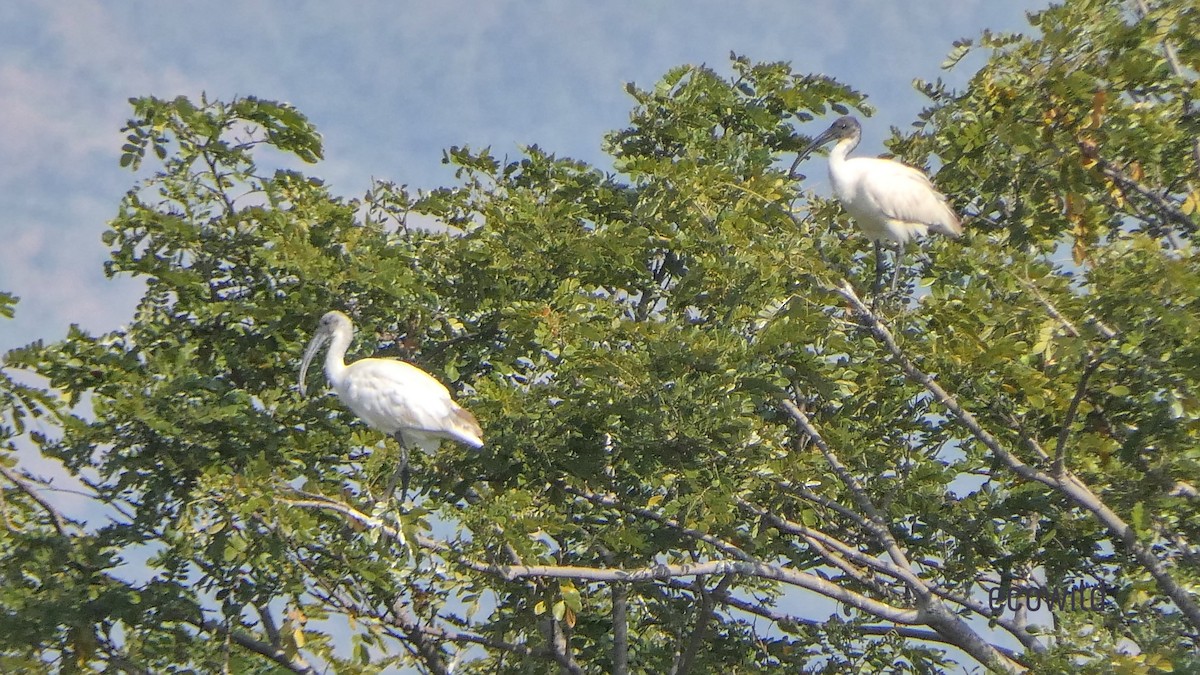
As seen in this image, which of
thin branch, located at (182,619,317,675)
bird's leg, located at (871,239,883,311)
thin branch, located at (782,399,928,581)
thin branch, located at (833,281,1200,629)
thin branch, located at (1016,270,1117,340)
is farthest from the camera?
thin branch, located at (182,619,317,675)

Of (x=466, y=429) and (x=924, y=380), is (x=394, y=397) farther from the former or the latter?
(x=924, y=380)

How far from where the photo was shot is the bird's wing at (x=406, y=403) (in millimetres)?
9227

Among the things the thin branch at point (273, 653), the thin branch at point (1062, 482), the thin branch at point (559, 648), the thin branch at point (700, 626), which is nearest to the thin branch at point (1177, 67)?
the thin branch at point (1062, 482)

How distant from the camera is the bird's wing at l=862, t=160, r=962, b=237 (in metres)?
9.70

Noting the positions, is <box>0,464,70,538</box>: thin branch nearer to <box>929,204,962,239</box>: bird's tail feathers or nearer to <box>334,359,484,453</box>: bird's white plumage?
<box>334,359,484,453</box>: bird's white plumage

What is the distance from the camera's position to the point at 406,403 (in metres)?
9.45

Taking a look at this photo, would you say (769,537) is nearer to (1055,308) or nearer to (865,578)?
(865,578)

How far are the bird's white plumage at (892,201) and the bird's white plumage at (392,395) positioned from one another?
2925 millimetres

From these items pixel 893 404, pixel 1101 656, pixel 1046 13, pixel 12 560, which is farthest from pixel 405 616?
pixel 1046 13

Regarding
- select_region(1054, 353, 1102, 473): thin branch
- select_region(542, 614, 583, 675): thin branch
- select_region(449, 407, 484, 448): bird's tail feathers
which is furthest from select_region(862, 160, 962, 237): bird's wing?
select_region(542, 614, 583, 675): thin branch

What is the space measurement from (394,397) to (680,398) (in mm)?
2006

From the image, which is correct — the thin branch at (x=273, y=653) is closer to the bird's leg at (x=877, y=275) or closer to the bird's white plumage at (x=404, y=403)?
the bird's white plumage at (x=404, y=403)

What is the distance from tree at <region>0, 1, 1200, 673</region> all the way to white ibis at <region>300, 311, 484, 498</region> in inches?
9.7

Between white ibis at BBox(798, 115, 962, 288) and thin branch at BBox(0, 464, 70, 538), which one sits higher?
white ibis at BBox(798, 115, 962, 288)
